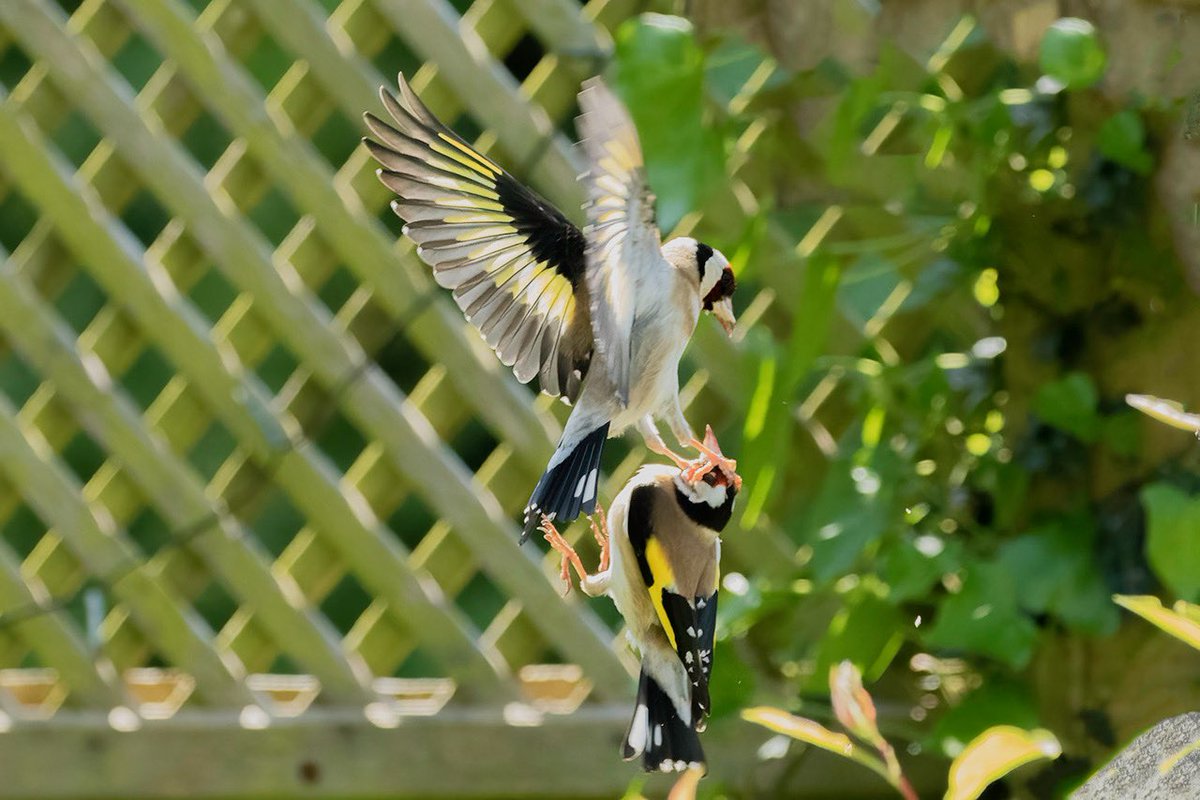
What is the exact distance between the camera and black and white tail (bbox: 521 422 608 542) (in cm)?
24

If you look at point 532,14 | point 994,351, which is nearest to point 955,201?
point 994,351

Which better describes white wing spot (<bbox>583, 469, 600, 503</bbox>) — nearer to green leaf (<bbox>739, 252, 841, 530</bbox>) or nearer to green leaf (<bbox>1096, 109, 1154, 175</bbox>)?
green leaf (<bbox>739, 252, 841, 530</bbox>)

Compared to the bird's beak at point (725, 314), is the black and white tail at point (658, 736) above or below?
below

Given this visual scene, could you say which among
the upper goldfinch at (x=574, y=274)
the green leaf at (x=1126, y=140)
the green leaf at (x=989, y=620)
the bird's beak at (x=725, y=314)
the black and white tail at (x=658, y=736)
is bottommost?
the green leaf at (x=989, y=620)

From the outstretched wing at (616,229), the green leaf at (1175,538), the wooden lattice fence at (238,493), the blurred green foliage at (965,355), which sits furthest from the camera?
the wooden lattice fence at (238,493)

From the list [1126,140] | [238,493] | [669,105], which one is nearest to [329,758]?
[238,493]

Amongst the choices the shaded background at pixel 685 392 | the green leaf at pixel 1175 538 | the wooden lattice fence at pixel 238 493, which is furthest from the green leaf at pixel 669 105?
the wooden lattice fence at pixel 238 493

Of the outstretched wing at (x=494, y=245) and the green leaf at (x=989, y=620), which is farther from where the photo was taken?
the green leaf at (x=989, y=620)

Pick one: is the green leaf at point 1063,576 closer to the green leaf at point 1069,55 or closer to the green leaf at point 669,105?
the green leaf at point 1069,55

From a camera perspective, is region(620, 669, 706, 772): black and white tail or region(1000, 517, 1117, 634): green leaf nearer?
Answer: region(620, 669, 706, 772): black and white tail

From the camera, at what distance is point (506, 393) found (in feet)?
4.85

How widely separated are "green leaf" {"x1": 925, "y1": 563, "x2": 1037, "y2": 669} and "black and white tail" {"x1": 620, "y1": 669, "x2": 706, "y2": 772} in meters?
0.81

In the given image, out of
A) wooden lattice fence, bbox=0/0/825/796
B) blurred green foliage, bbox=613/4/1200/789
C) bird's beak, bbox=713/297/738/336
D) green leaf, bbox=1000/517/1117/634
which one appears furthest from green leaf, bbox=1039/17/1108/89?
bird's beak, bbox=713/297/738/336

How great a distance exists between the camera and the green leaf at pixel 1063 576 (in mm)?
1109
